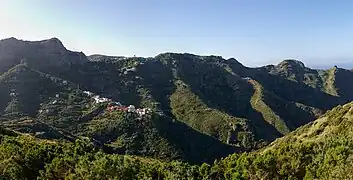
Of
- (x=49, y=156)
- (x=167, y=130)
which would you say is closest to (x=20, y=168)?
(x=49, y=156)

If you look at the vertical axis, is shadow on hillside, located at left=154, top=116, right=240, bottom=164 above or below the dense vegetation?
below

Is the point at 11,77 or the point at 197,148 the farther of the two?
the point at 11,77

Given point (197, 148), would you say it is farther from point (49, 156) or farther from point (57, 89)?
point (49, 156)

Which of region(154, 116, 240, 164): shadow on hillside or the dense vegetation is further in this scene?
region(154, 116, 240, 164): shadow on hillside

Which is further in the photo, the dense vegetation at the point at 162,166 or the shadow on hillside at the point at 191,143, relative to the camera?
the shadow on hillside at the point at 191,143

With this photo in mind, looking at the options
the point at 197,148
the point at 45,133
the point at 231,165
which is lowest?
the point at 197,148

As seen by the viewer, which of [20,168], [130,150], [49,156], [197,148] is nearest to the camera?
[20,168]

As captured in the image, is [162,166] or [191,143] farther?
[191,143]

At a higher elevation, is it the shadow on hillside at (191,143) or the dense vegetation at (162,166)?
the dense vegetation at (162,166)

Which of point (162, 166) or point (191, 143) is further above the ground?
point (162, 166)

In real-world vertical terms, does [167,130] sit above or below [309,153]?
below

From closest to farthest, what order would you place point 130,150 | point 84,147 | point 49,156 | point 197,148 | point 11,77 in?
point 49,156 → point 84,147 → point 130,150 → point 197,148 → point 11,77
